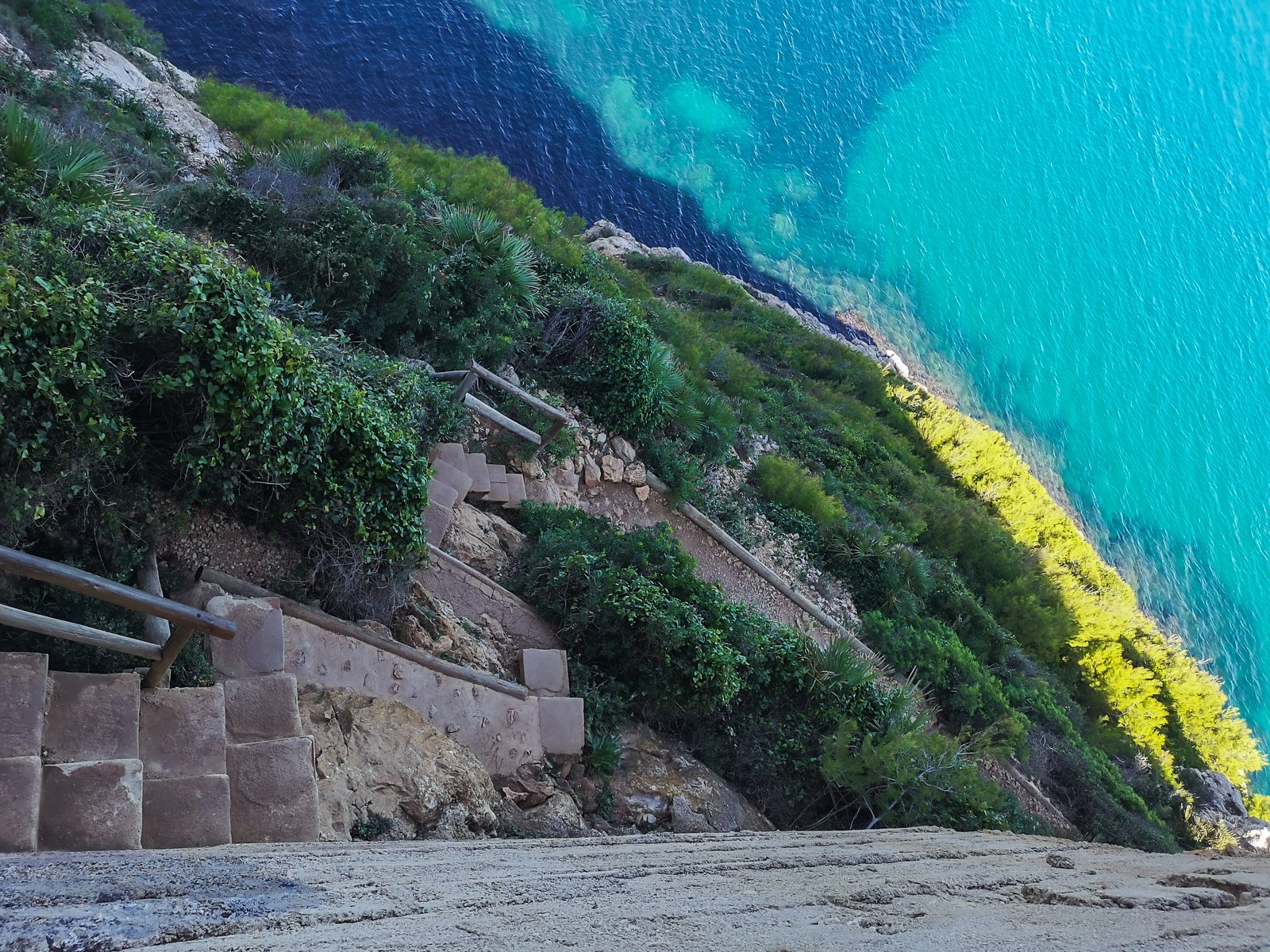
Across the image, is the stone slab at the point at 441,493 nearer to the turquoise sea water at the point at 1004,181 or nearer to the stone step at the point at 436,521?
the stone step at the point at 436,521

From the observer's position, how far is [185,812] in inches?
164

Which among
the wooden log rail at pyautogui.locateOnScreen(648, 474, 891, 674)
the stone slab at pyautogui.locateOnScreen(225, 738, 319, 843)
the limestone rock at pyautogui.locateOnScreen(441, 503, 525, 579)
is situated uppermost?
the stone slab at pyautogui.locateOnScreen(225, 738, 319, 843)

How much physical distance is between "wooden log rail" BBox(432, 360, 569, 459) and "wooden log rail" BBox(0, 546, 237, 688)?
5.45m

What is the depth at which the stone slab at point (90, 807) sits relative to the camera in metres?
3.69

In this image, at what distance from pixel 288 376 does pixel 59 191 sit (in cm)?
263

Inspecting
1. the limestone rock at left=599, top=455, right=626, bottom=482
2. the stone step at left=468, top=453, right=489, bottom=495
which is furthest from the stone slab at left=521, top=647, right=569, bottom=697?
the limestone rock at left=599, top=455, right=626, bottom=482

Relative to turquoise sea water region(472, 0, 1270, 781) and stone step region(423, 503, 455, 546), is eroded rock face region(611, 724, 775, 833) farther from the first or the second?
turquoise sea water region(472, 0, 1270, 781)

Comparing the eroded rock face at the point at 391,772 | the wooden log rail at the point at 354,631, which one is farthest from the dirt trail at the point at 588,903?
the wooden log rail at the point at 354,631

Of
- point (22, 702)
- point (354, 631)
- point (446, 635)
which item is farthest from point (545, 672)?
point (22, 702)

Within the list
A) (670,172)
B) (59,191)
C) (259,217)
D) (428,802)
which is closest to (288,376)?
(59,191)

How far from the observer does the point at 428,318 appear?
419 inches

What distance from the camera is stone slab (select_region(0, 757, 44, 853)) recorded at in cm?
345

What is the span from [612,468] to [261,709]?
7629mm

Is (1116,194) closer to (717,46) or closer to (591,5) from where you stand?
(717,46)
